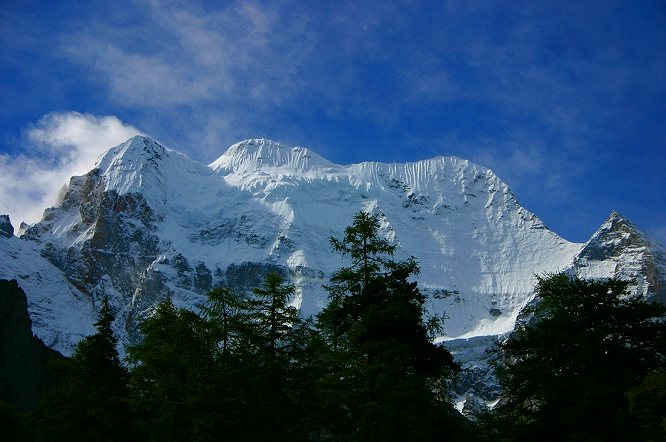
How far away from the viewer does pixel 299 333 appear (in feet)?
82.3

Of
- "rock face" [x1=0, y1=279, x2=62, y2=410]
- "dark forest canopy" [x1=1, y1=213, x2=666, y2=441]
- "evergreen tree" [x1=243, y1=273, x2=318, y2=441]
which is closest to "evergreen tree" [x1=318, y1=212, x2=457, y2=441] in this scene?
"dark forest canopy" [x1=1, y1=213, x2=666, y2=441]

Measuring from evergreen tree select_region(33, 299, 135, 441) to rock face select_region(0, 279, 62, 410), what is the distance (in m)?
60.8

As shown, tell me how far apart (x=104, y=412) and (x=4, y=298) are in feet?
276

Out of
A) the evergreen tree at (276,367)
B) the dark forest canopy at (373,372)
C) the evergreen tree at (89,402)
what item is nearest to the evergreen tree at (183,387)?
the dark forest canopy at (373,372)

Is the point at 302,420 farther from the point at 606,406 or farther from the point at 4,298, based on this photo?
the point at 4,298

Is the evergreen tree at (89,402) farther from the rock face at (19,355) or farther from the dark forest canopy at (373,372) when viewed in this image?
the rock face at (19,355)

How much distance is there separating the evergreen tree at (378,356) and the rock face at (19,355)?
70372 millimetres

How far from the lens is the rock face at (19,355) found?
88688mm

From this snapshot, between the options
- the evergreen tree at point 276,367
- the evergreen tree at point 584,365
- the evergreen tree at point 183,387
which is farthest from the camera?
the evergreen tree at point 276,367

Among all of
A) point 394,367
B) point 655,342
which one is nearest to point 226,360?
point 394,367

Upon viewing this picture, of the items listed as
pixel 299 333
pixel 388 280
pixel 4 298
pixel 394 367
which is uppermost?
pixel 4 298

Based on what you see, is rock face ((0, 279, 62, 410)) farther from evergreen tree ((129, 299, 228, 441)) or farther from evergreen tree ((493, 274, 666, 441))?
evergreen tree ((493, 274, 666, 441))

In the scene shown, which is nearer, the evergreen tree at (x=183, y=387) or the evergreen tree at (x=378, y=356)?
the evergreen tree at (x=378, y=356)

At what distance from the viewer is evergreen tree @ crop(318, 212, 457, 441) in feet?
70.3
